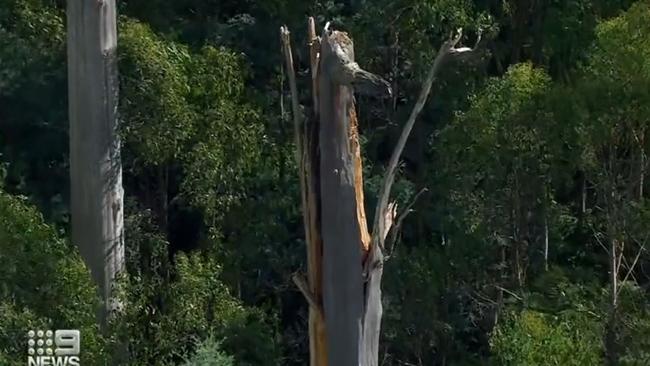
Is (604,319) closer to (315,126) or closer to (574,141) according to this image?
(574,141)

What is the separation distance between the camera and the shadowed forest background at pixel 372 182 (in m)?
9.73

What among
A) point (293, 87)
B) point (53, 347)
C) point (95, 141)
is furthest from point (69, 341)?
point (293, 87)

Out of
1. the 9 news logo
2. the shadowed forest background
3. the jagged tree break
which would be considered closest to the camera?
the jagged tree break

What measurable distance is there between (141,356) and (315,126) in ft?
9.39

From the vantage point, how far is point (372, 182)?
1156 centimetres

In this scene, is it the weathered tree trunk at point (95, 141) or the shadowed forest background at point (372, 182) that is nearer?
the shadowed forest background at point (372, 182)

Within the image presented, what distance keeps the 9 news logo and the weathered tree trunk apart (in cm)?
103

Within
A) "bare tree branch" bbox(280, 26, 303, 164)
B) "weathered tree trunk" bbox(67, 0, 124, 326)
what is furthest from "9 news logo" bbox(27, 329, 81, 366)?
"bare tree branch" bbox(280, 26, 303, 164)

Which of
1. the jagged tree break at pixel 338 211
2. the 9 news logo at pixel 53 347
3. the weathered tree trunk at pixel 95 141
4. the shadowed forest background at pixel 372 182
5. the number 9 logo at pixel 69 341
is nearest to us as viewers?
the jagged tree break at pixel 338 211

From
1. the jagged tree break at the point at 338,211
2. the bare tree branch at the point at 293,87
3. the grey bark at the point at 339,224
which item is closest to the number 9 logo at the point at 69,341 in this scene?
the jagged tree break at the point at 338,211

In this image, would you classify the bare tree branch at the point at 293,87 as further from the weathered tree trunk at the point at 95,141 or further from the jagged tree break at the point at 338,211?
the weathered tree trunk at the point at 95,141

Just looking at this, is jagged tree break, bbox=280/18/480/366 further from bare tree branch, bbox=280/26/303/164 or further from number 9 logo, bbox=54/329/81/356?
number 9 logo, bbox=54/329/81/356

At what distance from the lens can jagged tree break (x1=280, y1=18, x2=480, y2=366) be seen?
27.3ft

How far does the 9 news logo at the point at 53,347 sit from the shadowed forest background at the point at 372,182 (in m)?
0.07
